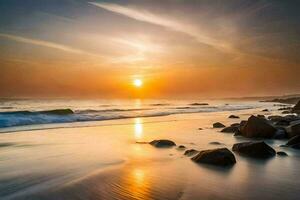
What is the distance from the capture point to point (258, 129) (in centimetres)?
1365

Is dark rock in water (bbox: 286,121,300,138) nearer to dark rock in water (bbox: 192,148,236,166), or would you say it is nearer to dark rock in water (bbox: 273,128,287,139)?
dark rock in water (bbox: 273,128,287,139)

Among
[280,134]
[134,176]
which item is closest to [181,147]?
[134,176]

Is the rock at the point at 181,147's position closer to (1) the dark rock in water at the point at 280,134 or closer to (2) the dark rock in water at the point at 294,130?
(1) the dark rock in water at the point at 280,134

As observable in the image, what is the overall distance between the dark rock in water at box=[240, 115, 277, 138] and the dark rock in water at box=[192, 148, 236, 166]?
587 centimetres

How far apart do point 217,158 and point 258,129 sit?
20.6 feet

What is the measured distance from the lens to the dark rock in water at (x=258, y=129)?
44.2 ft

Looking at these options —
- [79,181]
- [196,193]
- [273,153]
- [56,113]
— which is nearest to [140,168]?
[79,181]

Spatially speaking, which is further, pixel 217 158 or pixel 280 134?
pixel 280 134

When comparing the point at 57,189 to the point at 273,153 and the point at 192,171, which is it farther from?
the point at 273,153

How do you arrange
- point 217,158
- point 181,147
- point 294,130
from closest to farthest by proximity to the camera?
point 217,158 < point 181,147 < point 294,130

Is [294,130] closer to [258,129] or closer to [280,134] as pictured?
[280,134]

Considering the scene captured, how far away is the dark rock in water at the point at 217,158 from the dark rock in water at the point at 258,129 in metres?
5.87

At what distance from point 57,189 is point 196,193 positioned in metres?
2.54

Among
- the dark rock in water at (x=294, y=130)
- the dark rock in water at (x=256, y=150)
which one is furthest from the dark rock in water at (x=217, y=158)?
the dark rock in water at (x=294, y=130)
